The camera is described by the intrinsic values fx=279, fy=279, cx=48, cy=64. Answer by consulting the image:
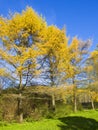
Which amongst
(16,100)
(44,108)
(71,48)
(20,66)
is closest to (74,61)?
(71,48)

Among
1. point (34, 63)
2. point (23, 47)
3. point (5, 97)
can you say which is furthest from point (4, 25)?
point (5, 97)

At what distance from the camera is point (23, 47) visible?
18438 millimetres

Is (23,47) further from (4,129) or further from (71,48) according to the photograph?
(71,48)

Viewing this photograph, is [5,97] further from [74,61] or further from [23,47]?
[74,61]

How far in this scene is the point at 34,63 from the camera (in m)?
18.1

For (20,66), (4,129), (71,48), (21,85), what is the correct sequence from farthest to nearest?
(71,48) → (21,85) → (20,66) → (4,129)

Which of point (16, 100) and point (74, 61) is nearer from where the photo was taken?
point (16, 100)

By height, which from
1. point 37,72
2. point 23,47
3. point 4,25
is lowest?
point 37,72

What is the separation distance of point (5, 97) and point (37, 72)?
120 inches

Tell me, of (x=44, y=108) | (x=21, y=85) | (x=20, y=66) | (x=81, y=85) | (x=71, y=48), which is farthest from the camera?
(x=81, y=85)

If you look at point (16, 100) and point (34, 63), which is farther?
point (16, 100)

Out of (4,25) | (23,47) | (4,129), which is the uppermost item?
(4,25)

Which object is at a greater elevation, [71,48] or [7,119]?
[71,48]

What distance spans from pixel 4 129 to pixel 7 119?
3752mm
